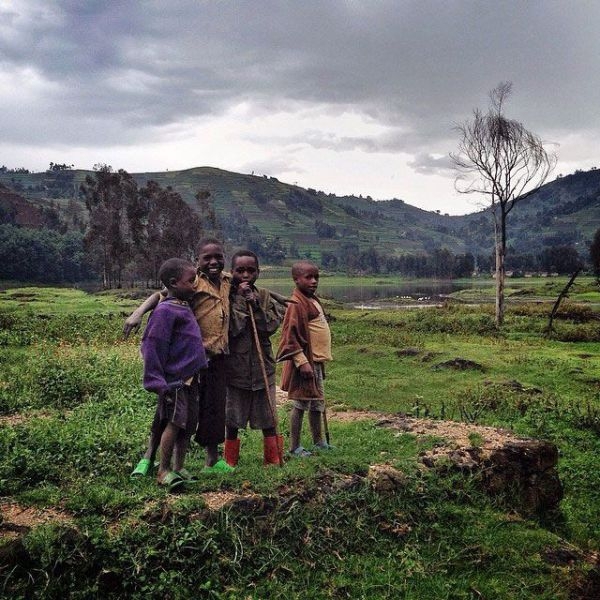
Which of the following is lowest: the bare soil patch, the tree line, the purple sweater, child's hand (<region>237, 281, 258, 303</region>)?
the bare soil patch

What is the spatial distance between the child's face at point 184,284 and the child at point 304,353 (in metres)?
1.43

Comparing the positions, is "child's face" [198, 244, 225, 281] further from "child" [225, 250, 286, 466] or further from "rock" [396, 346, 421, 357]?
"rock" [396, 346, 421, 357]

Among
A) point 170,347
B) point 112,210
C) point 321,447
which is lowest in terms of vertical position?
point 321,447

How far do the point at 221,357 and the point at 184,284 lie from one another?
97cm

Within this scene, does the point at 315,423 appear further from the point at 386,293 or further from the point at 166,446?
the point at 386,293

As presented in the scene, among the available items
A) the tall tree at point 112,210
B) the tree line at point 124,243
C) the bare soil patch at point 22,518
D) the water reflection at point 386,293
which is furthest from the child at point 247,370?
the tall tree at point 112,210

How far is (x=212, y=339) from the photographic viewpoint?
5418 millimetres

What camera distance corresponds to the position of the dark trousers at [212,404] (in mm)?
5496

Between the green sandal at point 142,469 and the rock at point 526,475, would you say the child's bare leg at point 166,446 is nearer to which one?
the green sandal at point 142,469

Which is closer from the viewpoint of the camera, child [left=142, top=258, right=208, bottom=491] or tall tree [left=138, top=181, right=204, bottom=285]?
child [left=142, top=258, right=208, bottom=491]

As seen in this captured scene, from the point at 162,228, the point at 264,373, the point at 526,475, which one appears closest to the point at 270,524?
the point at 264,373

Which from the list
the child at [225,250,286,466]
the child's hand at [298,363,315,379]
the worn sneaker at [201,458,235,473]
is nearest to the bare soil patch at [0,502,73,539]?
the worn sneaker at [201,458,235,473]

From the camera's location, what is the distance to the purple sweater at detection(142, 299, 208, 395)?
15.7 ft

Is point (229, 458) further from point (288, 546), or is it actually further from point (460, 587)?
point (460, 587)
